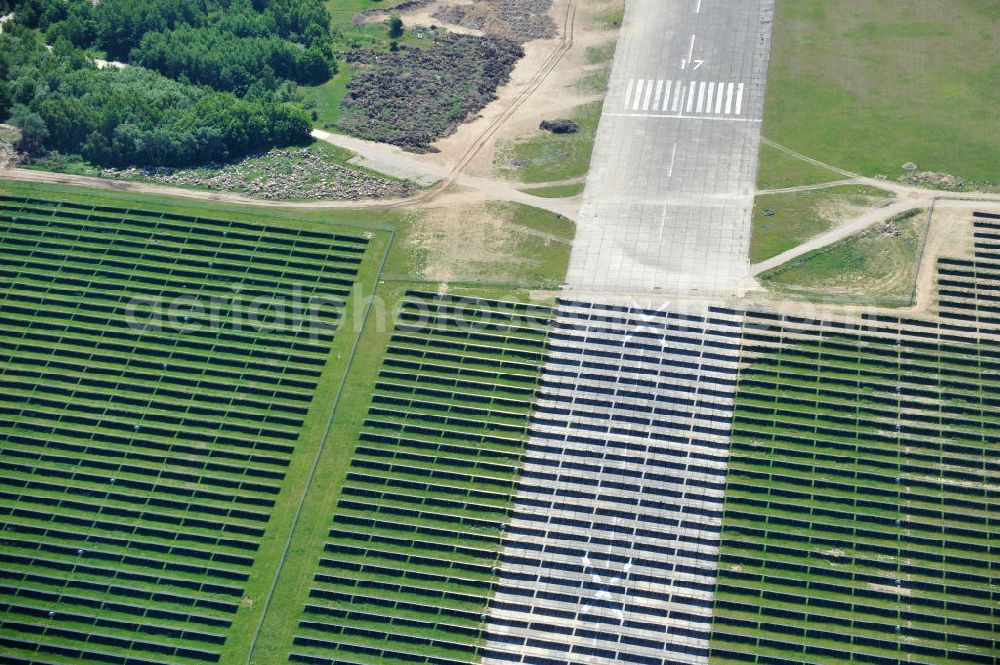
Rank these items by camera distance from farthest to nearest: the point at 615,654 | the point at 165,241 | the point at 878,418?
the point at 165,241 < the point at 878,418 < the point at 615,654

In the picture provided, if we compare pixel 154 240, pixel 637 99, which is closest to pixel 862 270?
pixel 637 99

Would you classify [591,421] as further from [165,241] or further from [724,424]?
[165,241]

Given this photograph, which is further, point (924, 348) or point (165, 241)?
point (165, 241)

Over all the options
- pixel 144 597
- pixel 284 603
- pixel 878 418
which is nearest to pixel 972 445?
pixel 878 418

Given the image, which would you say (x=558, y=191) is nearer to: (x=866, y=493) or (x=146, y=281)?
(x=146, y=281)

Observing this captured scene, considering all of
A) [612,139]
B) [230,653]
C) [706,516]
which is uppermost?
[612,139]
